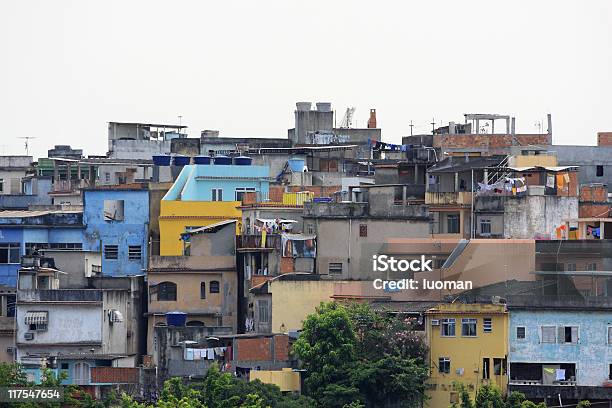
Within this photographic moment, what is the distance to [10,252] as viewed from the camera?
254 feet

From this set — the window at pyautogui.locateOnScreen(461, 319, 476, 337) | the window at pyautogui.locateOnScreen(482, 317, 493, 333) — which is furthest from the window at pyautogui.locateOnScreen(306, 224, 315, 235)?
the window at pyautogui.locateOnScreen(482, 317, 493, 333)

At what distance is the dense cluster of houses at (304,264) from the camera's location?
62.6 metres

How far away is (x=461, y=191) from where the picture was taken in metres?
73.6

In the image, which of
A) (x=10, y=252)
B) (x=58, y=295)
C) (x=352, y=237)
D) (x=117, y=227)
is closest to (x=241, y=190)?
(x=117, y=227)

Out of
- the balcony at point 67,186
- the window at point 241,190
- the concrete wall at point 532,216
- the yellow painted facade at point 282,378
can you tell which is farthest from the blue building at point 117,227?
the yellow painted facade at point 282,378

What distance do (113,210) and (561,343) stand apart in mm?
20001

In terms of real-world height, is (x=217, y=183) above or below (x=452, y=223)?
above

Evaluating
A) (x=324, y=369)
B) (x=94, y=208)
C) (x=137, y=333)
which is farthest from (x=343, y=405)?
(x=94, y=208)

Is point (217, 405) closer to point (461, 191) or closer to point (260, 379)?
point (260, 379)

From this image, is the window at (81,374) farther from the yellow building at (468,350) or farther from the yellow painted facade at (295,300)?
the yellow building at (468,350)

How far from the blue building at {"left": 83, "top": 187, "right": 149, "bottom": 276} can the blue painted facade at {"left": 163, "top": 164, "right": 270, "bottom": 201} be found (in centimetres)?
139

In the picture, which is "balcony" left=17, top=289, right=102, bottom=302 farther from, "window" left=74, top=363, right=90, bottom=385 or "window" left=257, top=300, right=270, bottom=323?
"window" left=257, top=300, right=270, bottom=323

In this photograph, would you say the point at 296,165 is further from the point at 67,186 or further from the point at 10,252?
the point at 10,252

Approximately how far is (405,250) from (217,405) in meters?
9.62
